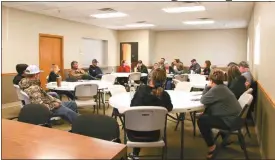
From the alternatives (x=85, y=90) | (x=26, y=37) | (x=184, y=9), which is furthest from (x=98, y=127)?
(x=26, y=37)

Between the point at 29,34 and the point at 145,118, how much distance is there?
6.06 m

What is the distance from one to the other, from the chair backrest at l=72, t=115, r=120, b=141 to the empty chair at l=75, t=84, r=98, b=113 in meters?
2.50

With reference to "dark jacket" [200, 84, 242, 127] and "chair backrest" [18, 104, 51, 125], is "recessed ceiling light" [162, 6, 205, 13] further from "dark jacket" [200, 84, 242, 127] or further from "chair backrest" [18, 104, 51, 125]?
"chair backrest" [18, 104, 51, 125]

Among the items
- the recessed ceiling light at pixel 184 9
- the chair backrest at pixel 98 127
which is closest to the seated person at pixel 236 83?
the chair backrest at pixel 98 127

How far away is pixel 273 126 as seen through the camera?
2512 millimetres

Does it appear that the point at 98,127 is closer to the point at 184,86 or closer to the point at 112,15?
the point at 184,86

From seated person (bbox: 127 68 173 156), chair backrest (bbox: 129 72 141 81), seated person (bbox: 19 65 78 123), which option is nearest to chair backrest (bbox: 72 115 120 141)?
seated person (bbox: 127 68 173 156)

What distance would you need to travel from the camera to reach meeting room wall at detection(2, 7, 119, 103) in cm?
687

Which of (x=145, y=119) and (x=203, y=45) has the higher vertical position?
(x=203, y=45)

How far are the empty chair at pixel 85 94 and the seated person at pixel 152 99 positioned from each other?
1841 millimetres

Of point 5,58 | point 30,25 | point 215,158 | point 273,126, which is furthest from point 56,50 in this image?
point 273,126

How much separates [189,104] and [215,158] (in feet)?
2.53

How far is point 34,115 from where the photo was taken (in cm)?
265

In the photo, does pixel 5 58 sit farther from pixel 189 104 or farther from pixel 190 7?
pixel 189 104
